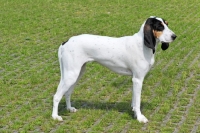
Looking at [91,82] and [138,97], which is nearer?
[138,97]

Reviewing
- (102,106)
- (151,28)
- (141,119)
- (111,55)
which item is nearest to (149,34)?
(151,28)

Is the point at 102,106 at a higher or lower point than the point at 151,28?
lower

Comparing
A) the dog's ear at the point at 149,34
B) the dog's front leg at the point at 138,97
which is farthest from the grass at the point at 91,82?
the dog's ear at the point at 149,34

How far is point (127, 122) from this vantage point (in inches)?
277

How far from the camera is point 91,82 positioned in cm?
922

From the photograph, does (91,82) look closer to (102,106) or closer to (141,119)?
(102,106)

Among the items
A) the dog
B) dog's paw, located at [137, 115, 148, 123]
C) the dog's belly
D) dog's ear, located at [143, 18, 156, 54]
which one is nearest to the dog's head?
dog's ear, located at [143, 18, 156, 54]

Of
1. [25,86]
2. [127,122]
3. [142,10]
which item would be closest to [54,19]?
[142,10]

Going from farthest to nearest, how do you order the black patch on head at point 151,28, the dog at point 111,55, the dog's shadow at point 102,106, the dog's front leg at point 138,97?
the dog's shadow at point 102,106, the dog's front leg at point 138,97, the dog at point 111,55, the black patch on head at point 151,28

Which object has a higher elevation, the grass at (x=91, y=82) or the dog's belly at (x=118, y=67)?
the dog's belly at (x=118, y=67)

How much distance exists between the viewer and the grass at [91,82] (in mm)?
7004

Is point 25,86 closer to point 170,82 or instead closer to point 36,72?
point 36,72

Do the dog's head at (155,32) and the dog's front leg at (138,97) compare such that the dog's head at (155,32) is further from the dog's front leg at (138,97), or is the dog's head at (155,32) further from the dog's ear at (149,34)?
the dog's front leg at (138,97)

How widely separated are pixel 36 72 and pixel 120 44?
3.54m
